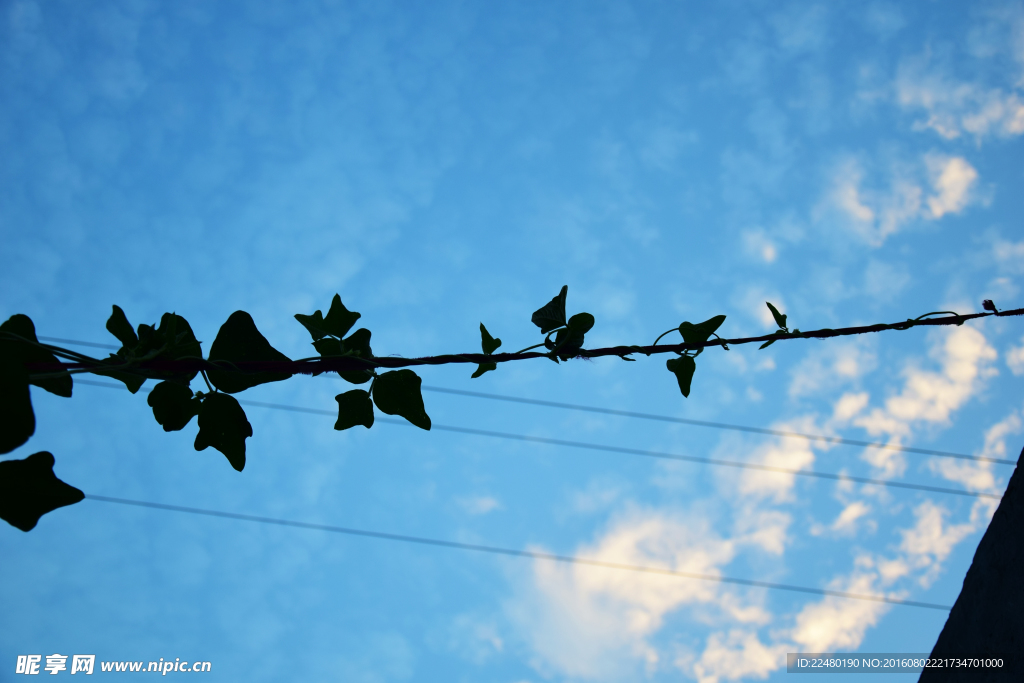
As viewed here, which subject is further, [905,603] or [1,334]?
[905,603]

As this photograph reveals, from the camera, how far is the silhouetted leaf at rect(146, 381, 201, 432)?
2.81ft

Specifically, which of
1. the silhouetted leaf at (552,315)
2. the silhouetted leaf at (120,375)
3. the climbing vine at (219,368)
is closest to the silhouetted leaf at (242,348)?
the climbing vine at (219,368)

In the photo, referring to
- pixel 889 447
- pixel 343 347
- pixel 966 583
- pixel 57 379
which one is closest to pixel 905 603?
pixel 889 447

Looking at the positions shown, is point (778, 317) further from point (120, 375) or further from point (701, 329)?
point (120, 375)

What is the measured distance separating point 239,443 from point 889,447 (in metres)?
3.93

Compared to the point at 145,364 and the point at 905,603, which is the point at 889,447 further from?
the point at 145,364

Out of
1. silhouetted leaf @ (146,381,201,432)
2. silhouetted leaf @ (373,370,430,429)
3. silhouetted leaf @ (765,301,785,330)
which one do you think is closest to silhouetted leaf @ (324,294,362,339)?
silhouetted leaf @ (373,370,430,429)

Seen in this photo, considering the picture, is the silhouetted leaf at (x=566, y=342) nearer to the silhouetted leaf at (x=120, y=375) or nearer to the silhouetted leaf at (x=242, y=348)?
the silhouetted leaf at (x=242, y=348)

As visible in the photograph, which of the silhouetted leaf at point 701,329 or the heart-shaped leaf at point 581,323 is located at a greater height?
the silhouetted leaf at point 701,329

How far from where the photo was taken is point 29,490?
0.81 metres

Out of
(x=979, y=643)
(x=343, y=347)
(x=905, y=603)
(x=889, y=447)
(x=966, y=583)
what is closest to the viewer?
(x=343, y=347)

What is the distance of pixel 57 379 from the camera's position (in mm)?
806

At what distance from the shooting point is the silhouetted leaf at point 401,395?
0.91 metres

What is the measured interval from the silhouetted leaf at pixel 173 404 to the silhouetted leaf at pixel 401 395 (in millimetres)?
285
